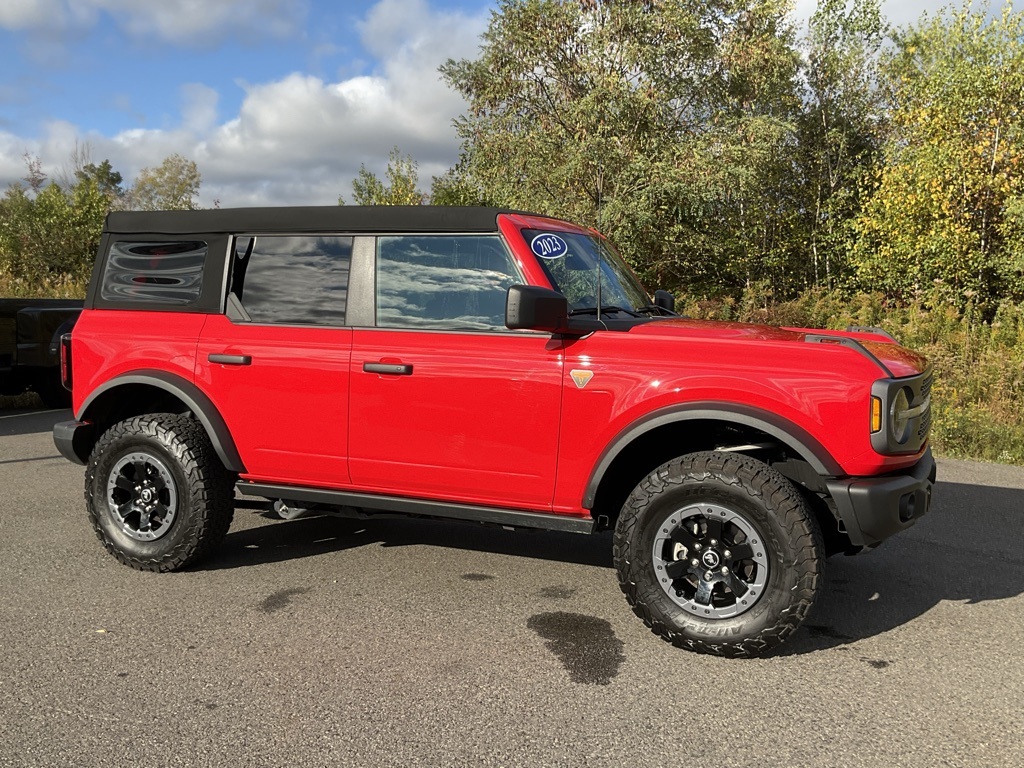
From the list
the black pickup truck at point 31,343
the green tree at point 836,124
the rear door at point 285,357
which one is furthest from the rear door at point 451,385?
the green tree at point 836,124

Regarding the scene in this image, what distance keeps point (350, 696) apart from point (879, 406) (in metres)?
2.43

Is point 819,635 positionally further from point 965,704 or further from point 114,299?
point 114,299

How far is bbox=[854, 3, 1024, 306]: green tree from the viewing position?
18469 millimetres

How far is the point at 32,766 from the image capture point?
276 cm

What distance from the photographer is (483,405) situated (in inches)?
161

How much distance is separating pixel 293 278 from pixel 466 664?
2266 mm

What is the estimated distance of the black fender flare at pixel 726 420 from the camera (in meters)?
3.60

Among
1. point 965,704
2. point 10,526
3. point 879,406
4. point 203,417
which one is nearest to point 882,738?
point 965,704

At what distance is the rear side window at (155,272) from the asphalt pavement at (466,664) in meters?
1.58

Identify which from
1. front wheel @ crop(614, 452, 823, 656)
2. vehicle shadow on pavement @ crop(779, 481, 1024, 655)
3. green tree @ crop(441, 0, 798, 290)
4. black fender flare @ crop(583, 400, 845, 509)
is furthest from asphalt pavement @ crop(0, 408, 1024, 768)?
green tree @ crop(441, 0, 798, 290)

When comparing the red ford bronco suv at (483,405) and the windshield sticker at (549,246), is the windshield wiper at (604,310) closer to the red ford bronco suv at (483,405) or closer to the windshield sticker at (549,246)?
the red ford bronco suv at (483,405)

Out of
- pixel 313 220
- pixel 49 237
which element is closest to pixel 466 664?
pixel 313 220

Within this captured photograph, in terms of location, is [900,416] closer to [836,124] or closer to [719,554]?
[719,554]

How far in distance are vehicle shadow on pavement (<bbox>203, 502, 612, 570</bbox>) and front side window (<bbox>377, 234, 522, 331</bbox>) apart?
4.77 feet
